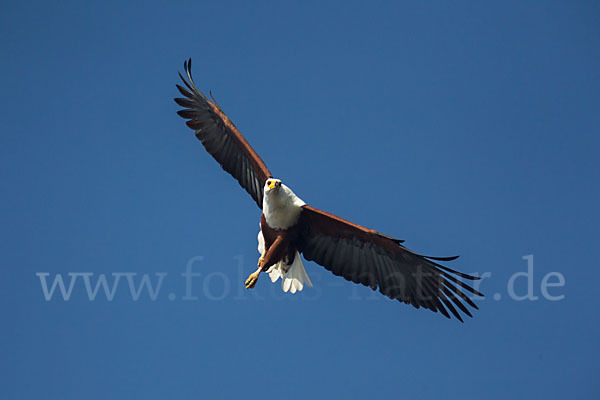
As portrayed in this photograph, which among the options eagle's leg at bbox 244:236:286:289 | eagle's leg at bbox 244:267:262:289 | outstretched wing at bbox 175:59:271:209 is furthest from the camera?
outstretched wing at bbox 175:59:271:209

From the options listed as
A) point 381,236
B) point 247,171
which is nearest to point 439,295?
point 381,236

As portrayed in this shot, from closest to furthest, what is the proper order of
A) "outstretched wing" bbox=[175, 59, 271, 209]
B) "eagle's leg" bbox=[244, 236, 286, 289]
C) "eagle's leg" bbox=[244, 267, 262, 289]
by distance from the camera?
"eagle's leg" bbox=[244, 267, 262, 289] → "eagle's leg" bbox=[244, 236, 286, 289] → "outstretched wing" bbox=[175, 59, 271, 209]

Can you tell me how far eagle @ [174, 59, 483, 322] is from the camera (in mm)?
10195

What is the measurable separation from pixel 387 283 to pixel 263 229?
1.80 meters

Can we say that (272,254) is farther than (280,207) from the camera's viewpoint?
Yes

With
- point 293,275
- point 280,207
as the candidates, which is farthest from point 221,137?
point 293,275

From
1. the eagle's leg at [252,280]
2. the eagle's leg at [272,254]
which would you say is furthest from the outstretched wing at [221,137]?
the eagle's leg at [252,280]

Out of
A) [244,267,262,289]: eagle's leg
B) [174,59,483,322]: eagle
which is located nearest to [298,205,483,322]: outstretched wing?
[174,59,483,322]: eagle

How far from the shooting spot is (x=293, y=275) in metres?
11.0

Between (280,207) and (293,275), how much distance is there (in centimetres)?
129

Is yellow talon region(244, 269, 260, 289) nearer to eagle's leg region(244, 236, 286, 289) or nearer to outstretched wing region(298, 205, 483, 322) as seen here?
eagle's leg region(244, 236, 286, 289)

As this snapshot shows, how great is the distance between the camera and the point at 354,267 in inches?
416

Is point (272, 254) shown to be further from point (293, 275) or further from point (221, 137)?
point (221, 137)

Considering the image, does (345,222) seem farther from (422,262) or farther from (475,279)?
(475,279)
